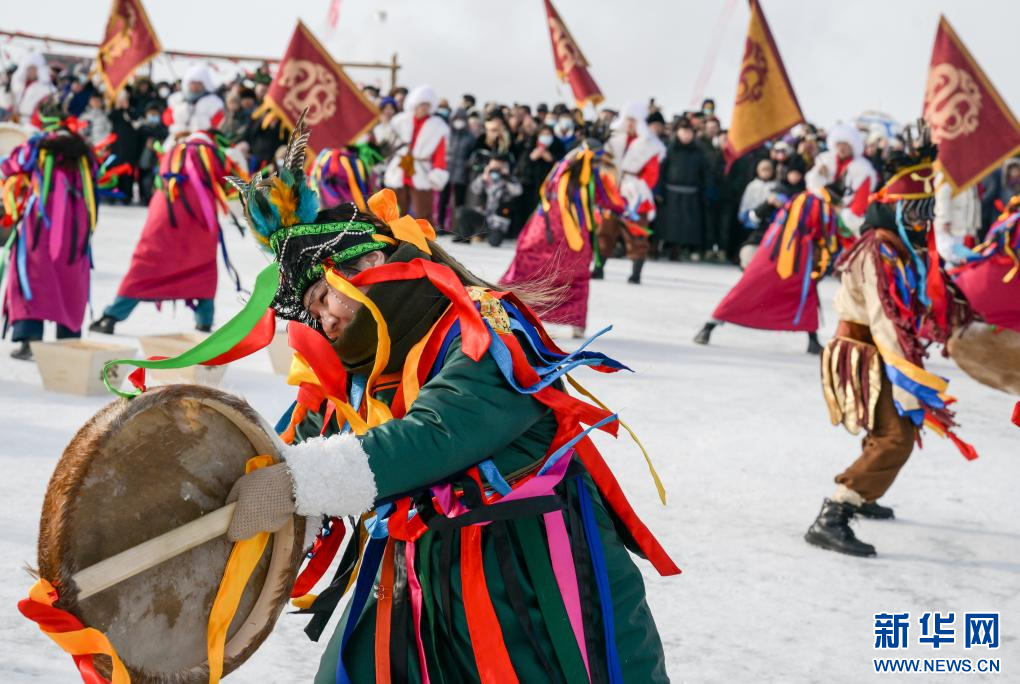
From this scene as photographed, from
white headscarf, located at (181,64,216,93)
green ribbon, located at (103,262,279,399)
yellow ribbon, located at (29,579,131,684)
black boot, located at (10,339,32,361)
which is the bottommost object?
black boot, located at (10,339,32,361)

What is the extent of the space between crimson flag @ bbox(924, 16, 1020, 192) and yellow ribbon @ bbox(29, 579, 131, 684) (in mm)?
4954

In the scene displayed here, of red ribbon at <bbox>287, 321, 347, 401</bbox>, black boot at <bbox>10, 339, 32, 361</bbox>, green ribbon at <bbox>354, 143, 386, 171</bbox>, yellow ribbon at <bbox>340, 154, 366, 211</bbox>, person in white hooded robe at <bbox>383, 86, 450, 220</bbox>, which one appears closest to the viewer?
red ribbon at <bbox>287, 321, 347, 401</bbox>

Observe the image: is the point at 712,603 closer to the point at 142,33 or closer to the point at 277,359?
the point at 277,359

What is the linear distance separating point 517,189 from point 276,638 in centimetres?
1106

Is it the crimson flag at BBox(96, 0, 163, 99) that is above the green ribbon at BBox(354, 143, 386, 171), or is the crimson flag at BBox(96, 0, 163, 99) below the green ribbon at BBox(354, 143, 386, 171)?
above

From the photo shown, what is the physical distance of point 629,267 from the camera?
13383 millimetres

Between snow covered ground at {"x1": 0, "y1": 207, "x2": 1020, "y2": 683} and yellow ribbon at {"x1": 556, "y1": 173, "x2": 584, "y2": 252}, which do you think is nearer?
snow covered ground at {"x1": 0, "y1": 207, "x2": 1020, "y2": 683}

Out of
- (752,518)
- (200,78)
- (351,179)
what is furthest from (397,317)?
(200,78)

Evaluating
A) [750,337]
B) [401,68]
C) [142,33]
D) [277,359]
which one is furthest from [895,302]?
[401,68]

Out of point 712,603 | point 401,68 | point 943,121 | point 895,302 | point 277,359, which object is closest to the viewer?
point 712,603

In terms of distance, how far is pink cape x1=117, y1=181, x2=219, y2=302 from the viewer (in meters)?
7.10

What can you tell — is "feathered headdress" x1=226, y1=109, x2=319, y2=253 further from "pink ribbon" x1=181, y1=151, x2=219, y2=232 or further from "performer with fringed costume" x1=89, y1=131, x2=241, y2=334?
"pink ribbon" x1=181, y1=151, x2=219, y2=232

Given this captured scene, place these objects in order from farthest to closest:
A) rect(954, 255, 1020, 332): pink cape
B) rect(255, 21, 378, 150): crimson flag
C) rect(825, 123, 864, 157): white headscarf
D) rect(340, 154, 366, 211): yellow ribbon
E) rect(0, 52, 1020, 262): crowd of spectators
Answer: rect(0, 52, 1020, 262): crowd of spectators → rect(825, 123, 864, 157): white headscarf → rect(340, 154, 366, 211): yellow ribbon → rect(255, 21, 378, 150): crimson flag → rect(954, 255, 1020, 332): pink cape

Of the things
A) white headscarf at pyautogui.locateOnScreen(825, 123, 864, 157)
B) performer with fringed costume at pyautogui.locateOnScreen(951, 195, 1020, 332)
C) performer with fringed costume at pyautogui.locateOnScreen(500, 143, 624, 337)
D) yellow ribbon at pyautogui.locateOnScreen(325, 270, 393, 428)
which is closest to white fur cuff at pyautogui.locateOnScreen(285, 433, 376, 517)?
yellow ribbon at pyautogui.locateOnScreen(325, 270, 393, 428)
